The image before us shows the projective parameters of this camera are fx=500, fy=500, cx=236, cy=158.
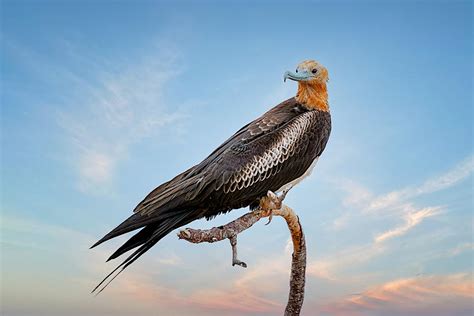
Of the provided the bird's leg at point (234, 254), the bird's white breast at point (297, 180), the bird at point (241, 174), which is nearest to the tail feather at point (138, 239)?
the bird at point (241, 174)

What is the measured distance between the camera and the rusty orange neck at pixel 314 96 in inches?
225

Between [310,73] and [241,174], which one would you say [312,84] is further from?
[241,174]

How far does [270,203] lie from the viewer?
204 inches

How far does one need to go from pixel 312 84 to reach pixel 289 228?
1.70 m

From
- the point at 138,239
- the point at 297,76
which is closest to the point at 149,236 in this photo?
the point at 138,239

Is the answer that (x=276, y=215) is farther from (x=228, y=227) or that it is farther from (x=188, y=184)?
(x=188, y=184)

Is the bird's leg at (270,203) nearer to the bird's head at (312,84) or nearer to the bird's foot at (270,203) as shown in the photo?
the bird's foot at (270,203)

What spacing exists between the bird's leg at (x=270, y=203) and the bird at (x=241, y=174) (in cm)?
6

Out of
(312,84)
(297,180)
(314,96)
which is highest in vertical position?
(312,84)

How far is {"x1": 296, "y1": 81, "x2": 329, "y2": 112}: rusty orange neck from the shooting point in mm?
5715

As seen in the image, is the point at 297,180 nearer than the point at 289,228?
Yes

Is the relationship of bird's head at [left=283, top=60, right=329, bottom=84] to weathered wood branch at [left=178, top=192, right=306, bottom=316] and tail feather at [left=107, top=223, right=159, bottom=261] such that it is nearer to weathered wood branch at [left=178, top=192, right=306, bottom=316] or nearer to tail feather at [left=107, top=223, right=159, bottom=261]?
weathered wood branch at [left=178, top=192, right=306, bottom=316]

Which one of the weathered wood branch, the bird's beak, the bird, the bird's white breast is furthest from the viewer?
the bird's beak

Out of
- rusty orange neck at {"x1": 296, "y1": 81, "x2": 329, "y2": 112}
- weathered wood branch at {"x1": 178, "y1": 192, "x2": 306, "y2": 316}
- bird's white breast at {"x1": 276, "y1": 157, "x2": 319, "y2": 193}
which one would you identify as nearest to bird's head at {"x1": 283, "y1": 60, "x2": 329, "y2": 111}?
rusty orange neck at {"x1": 296, "y1": 81, "x2": 329, "y2": 112}
